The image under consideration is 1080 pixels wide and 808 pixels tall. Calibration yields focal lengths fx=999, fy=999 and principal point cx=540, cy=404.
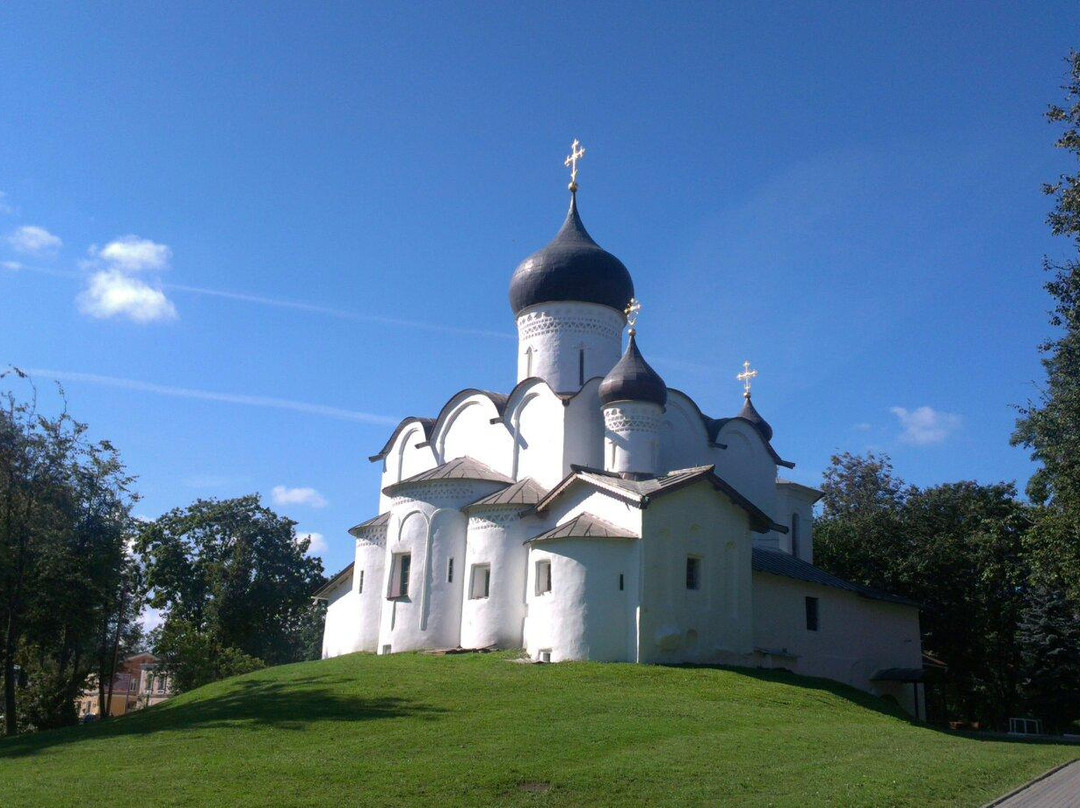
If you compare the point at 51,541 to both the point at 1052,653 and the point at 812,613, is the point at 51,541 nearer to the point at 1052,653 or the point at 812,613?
the point at 812,613

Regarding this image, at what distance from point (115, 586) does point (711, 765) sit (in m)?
20.2

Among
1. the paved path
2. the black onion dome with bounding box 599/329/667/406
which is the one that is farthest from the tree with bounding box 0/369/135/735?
the paved path

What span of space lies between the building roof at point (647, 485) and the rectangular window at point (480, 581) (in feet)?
6.66

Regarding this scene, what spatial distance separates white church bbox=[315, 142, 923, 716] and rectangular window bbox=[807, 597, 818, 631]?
66 millimetres

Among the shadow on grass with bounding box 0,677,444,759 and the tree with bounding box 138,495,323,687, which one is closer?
the shadow on grass with bounding box 0,677,444,759

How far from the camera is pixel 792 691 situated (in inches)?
758

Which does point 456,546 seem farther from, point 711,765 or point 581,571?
point 711,765

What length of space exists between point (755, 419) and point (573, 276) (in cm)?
774

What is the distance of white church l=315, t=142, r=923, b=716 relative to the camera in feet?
70.5

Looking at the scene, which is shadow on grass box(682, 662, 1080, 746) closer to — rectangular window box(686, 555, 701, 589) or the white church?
the white church

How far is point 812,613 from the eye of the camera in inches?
1048

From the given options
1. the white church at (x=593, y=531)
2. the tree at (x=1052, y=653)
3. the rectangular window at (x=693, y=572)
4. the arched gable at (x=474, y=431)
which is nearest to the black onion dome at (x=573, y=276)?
the white church at (x=593, y=531)

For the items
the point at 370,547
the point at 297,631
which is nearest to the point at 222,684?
the point at 370,547

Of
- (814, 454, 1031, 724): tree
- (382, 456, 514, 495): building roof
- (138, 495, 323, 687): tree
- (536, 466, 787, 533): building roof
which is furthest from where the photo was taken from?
(138, 495, 323, 687): tree
